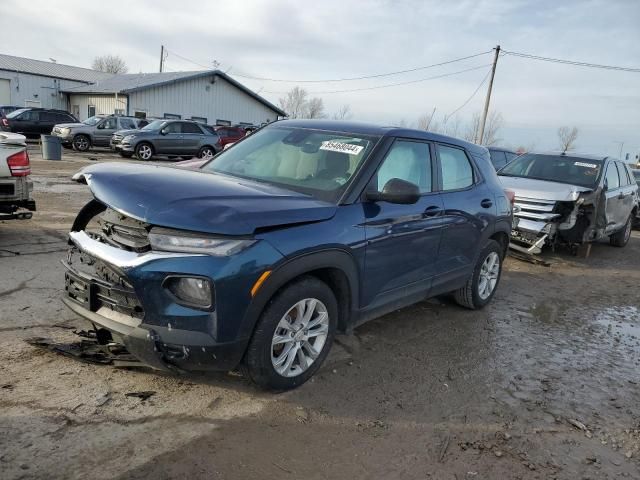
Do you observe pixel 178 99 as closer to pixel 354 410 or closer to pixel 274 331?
pixel 274 331

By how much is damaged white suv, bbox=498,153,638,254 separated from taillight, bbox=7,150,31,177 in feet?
23.7

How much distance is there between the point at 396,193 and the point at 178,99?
34.6 metres

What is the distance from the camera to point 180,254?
280 cm

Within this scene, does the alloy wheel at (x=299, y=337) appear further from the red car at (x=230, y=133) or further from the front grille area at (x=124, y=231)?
the red car at (x=230, y=133)

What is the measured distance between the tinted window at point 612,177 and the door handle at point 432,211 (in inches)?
249

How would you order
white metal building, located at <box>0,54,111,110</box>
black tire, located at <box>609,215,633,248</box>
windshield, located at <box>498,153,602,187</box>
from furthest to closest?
white metal building, located at <box>0,54,111,110</box>, black tire, located at <box>609,215,633,248</box>, windshield, located at <box>498,153,602,187</box>

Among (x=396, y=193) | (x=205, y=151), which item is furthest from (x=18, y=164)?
(x=205, y=151)

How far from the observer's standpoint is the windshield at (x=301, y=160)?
373 cm

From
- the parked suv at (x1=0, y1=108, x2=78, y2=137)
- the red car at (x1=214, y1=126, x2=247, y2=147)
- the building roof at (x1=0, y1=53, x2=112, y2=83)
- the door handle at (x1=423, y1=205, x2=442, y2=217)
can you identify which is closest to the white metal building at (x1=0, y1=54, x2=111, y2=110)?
the building roof at (x1=0, y1=53, x2=112, y2=83)

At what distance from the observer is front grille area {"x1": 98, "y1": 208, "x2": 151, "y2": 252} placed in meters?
2.96

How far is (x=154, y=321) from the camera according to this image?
2822mm

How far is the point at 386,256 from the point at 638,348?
3149mm

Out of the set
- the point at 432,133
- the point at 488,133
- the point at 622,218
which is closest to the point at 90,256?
the point at 432,133

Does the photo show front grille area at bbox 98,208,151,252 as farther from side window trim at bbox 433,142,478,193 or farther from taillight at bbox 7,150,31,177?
taillight at bbox 7,150,31,177
